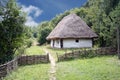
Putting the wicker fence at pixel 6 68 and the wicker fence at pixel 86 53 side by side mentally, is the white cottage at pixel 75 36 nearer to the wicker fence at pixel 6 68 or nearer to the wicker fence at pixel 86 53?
the wicker fence at pixel 86 53

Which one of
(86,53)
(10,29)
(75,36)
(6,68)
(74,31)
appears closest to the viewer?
(6,68)

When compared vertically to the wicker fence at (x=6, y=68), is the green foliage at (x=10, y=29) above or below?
above

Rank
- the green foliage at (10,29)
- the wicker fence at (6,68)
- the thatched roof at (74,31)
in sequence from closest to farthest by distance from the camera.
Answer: the wicker fence at (6,68), the green foliage at (10,29), the thatched roof at (74,31)

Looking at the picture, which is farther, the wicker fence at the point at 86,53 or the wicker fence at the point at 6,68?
the wicker fence at the point at 86,53

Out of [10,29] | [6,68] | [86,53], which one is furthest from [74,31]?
[6,68]

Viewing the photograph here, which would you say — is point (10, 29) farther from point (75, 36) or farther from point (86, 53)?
point (75, 36)

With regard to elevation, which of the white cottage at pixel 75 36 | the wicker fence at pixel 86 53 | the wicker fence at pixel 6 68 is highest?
the white cottage at pixel 75 36

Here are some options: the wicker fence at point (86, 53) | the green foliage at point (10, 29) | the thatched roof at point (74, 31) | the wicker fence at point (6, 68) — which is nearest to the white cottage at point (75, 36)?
the thatched roof at point (74, 31)

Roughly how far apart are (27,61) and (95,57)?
812cm

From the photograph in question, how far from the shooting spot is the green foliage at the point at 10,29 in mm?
25109

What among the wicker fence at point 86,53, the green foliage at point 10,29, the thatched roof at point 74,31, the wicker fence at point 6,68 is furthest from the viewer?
the thatched roof at point 74,31

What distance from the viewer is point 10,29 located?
25.5 metres

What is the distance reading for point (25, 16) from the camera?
Answer: 26.4 m

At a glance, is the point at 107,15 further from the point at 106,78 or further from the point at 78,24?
the point at 106,78
